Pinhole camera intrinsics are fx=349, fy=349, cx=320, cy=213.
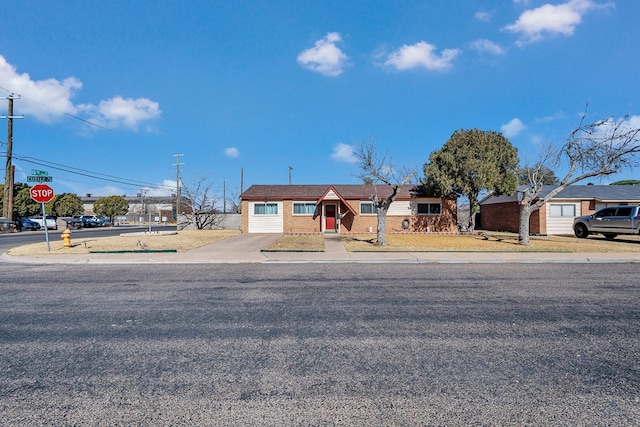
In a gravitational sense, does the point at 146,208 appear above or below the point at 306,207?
above

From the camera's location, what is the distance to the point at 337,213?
26672mm

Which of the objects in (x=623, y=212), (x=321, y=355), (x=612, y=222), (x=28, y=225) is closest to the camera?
(x=321, y=355)

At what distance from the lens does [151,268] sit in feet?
34.8

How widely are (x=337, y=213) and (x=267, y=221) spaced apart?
5.45 meters

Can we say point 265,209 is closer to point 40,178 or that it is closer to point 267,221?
point 267,221

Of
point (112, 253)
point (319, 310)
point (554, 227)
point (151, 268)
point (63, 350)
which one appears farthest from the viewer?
point (554, 227)

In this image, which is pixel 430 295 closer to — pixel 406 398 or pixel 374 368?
pixel 374 368

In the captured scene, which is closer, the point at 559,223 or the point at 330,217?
the point at 559,223

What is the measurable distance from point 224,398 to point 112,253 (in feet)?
42.0

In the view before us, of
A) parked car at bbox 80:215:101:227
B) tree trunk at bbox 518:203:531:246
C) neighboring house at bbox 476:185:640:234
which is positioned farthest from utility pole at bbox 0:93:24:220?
neighboring house at bbox 476:185:640:234

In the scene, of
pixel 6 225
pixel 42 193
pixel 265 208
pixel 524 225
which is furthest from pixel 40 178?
pixel 6 225

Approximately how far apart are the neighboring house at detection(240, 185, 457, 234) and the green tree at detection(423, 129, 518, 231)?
6.66 ft

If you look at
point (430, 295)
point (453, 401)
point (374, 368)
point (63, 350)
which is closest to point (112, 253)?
point (63, 350)

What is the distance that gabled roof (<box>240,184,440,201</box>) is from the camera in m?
26.9
